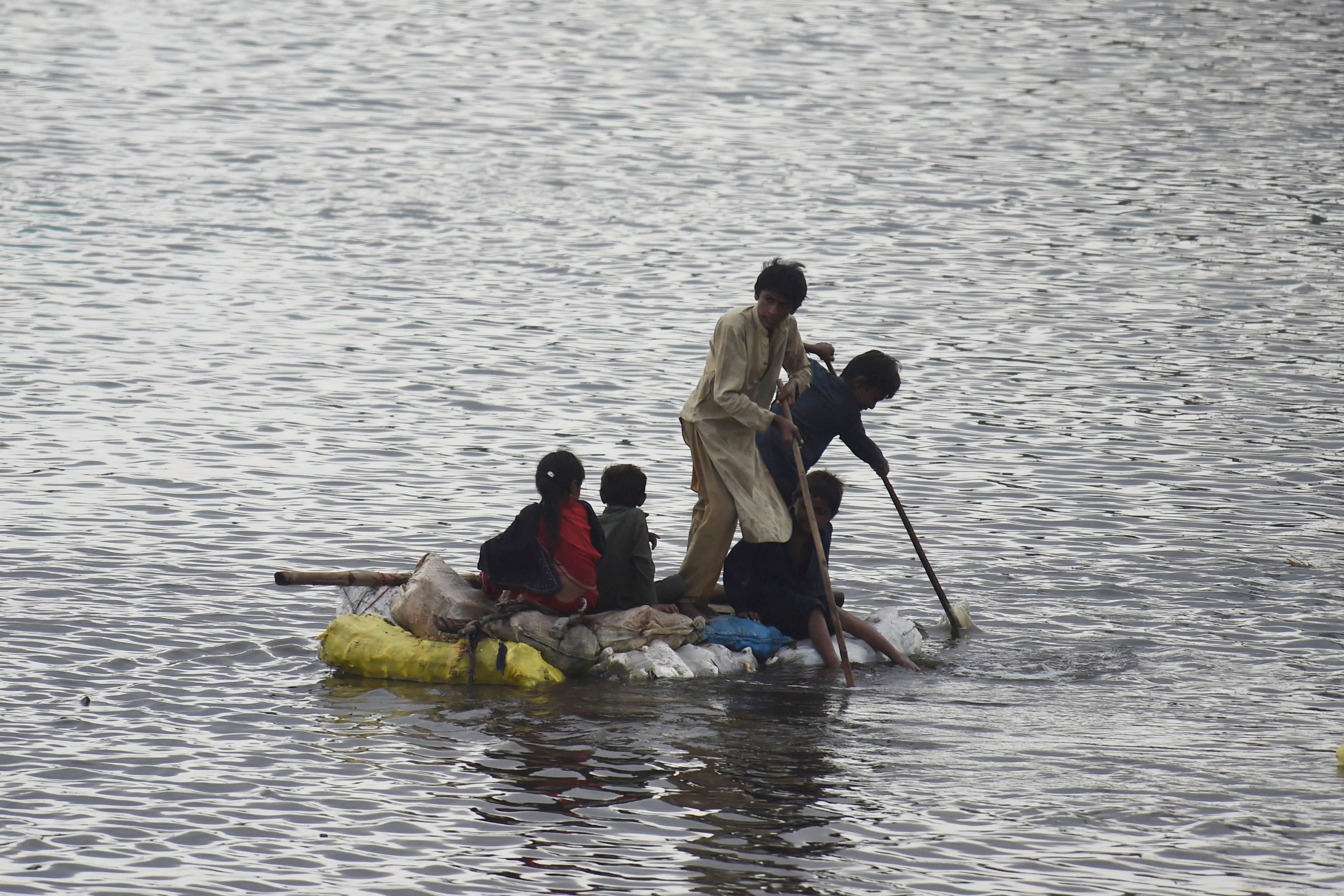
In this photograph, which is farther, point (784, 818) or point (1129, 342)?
point (1129, 342)

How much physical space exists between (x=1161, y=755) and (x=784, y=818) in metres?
1.92

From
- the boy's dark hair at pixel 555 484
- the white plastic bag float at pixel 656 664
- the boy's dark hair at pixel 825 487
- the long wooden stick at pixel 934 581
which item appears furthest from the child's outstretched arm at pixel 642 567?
the long wooden stick at pixel 934 581

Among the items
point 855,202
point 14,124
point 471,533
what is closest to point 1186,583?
point 471,533

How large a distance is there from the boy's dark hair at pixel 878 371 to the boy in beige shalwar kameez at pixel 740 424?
0.89 feet

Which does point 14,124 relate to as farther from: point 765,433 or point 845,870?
point 845,870

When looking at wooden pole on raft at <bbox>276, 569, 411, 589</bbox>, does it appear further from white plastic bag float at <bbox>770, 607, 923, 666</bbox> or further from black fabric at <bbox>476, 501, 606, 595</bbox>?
white plastic bag float at <bbox>770, 607, 923, 666</bbox>

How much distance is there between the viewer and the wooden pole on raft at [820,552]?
881cm

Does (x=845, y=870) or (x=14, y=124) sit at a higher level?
(x=14, y=124)

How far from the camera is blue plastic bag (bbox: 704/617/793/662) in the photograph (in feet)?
29.8

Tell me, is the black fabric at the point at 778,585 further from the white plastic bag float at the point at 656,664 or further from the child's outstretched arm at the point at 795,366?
the child's outstretched arm at the point at 795,366

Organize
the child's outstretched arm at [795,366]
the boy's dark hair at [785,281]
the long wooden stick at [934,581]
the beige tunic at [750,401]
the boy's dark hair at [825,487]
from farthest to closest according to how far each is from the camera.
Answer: the long wooden stick at [934,581]
the boy's dark hair at [825,487]
the child's outstretched arm at [795,366]
the beige tunic at [750,401]
the boy's dark hair at [785,281]

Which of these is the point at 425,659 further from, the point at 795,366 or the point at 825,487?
the point at 795,366

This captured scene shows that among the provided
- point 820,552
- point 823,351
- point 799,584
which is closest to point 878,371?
point 823,351

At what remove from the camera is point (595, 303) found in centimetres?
2095
